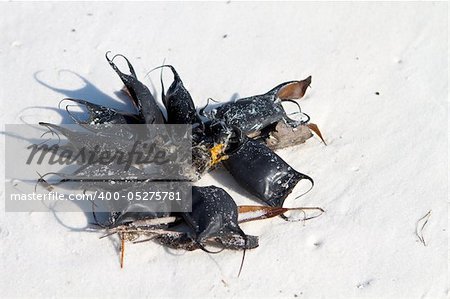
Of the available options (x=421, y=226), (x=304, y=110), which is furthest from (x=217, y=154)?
(x=421, y=226)

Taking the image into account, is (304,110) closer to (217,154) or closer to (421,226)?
(217,154)

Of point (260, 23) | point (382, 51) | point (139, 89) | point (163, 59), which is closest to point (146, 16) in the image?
point (163, 59)

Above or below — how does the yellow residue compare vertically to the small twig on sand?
above

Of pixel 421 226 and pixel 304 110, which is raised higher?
pixel 304 110

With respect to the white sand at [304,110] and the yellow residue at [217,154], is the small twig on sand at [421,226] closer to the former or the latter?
the white sand at [304,110]

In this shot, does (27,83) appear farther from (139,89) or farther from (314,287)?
(314,287)

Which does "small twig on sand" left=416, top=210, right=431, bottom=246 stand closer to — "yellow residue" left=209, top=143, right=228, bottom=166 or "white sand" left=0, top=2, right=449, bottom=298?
"white sand" left=0, top=2, right=449, bottom=298

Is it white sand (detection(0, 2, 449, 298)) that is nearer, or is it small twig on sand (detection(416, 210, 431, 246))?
white sand (detection(0, 2, 449, 298))

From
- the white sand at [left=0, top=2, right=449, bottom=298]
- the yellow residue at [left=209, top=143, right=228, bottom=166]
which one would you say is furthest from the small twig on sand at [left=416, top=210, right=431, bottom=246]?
the yellow residue at [left=209, top=143, right=228, bottom=166]
